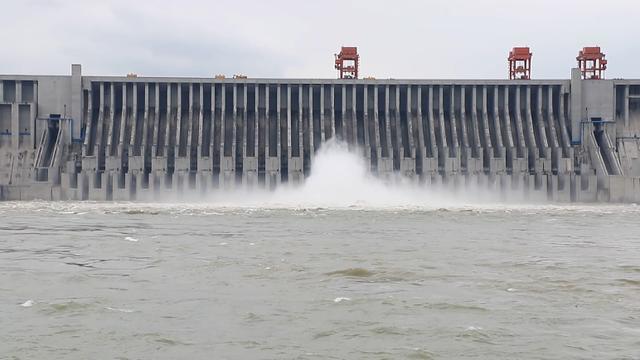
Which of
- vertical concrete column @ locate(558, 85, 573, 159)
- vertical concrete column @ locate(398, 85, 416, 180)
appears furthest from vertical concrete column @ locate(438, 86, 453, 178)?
vertical concrete column @ locate(558, 85, 573, 159)

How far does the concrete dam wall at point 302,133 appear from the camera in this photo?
4734cm

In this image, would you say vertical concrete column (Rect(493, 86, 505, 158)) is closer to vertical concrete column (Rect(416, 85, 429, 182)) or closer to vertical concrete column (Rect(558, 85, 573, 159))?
vertical concrete column (Rect(558, 85, 573, 159))

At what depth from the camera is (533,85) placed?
176 feet

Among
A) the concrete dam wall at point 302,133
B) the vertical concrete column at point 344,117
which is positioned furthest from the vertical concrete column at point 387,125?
the vertical concrete column at point 344,117

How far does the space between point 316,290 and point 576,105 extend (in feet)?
136

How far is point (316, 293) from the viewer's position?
1460 cm

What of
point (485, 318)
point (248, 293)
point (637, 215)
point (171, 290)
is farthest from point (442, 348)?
point (637, 215)

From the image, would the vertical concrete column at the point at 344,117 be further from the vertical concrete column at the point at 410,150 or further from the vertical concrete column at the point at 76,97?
the vertical concrete column at the point at 76,97

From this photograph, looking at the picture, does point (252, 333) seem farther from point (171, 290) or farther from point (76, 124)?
point (76, 124)

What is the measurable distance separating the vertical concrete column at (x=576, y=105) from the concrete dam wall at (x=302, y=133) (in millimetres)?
61

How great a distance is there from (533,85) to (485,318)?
43.1m

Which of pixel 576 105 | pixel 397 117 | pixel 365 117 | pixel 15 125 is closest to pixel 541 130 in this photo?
pixel 576 105

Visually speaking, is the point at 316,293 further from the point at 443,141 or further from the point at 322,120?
the point at 322,120

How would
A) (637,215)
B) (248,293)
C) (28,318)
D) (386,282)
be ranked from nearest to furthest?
(28,318) → (248,293) → (386,282) → (637,215)
